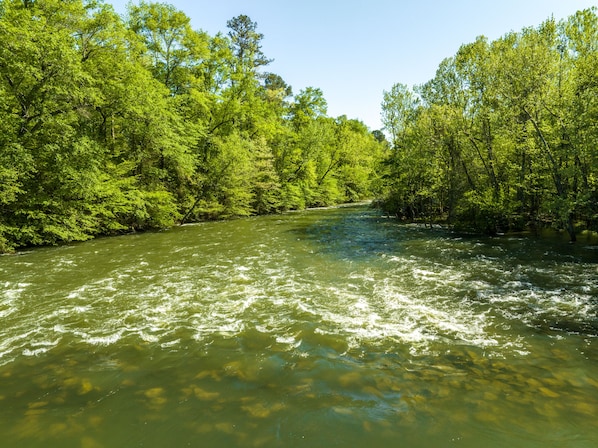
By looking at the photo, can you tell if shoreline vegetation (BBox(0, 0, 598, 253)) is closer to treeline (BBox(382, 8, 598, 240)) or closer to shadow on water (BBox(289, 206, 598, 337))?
treeline (BBox(382, 8, 598, 240))

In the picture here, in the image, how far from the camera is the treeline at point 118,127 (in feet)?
53.1

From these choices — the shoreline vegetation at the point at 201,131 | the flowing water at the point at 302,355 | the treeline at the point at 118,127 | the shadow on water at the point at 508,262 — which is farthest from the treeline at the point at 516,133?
the treeline at the point at 118,127

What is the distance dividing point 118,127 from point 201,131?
8139 mm

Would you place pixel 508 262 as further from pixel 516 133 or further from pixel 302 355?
pixel 302 355

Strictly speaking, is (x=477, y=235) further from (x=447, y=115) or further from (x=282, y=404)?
(x=282, y=404)

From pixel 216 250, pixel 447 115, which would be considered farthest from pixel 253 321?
pixel 447 115

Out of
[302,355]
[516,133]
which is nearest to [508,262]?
[516,133]

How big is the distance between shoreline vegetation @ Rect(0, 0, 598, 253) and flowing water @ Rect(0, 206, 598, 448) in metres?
6.16

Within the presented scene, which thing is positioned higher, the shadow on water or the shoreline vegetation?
the shoreline vegetation

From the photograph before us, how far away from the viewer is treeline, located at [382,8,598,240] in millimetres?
14805

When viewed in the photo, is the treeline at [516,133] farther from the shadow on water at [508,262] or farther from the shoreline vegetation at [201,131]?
the shadow on water at [508,262]

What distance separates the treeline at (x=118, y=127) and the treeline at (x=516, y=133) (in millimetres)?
11838

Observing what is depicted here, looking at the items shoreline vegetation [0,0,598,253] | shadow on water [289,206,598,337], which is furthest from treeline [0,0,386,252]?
shadow on water [289,206,598,337]

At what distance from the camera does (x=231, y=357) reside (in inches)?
228
